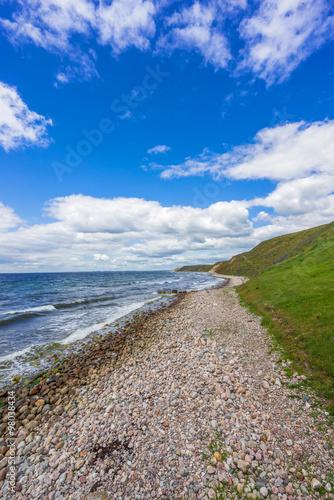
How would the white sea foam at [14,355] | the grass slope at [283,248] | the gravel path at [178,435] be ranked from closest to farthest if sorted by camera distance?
the gravel path at [178,435]
the white sea foam at [14,355]
the grass slope at [283,248]

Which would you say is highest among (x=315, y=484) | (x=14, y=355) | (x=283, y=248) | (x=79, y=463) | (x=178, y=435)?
(x=283, y=248)

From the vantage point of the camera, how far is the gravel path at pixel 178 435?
6449 millimetres

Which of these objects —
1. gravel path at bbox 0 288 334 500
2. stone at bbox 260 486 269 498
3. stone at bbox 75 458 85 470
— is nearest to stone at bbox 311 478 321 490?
gravel path at bbox 0 288 334 500

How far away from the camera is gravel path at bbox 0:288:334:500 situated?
645cm

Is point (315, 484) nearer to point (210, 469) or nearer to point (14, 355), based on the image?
point (210, 469)

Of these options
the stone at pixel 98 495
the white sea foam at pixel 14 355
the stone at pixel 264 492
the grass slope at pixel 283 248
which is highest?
the grass slope at pixel 283 248

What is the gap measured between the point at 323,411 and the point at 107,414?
992cm

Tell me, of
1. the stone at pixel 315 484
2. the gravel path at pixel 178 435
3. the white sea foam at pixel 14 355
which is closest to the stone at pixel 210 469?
the gravel path at pixel 178 435

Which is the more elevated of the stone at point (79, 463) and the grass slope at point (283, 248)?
the grass slope at point (283, 248)

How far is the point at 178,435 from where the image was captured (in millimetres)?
8195

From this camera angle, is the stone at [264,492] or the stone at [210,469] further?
the stone at [210,469]

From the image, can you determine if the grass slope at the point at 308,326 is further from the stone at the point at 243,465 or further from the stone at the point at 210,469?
the stone at the point at 210,469

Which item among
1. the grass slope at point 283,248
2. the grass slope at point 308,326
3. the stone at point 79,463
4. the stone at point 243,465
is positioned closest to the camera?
the stone at point 243,465
